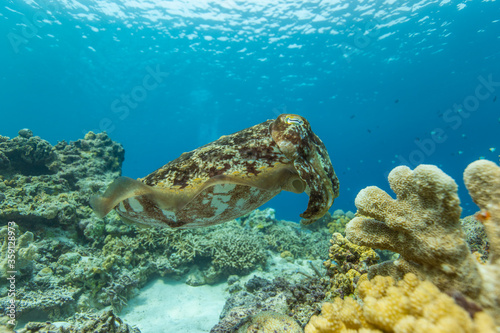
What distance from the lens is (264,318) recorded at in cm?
349

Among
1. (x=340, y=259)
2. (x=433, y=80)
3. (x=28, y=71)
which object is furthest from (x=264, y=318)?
(x=28, y=71)

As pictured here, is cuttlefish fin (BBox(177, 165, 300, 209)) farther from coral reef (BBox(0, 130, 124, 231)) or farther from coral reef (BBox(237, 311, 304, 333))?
coral reef (BBox(0, 130, 124, 231))

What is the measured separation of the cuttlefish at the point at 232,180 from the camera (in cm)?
235

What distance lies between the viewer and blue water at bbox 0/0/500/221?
2841cm

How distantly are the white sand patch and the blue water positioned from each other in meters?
9.75

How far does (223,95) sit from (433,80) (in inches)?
→ 1665

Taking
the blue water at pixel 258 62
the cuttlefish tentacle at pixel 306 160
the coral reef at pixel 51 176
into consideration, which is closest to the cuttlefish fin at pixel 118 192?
the cuttlefish tentacle at pixel 306 160

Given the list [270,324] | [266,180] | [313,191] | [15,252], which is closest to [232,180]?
[266,180]

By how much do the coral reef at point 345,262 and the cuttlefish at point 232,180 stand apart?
1.88 meters

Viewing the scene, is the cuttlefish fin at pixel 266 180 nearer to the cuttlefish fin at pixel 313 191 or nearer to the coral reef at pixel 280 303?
the cuttlefish fin at pixel 313 191

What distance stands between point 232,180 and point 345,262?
316 centimetres

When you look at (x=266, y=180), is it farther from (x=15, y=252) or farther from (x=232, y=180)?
(x=15, y=252)

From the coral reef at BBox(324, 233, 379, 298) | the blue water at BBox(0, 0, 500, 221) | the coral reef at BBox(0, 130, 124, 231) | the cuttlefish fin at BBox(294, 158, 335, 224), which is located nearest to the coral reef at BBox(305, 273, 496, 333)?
the cuttlefish fin at BBox(294, 158, 335, 224)

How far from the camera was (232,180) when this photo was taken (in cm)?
229
